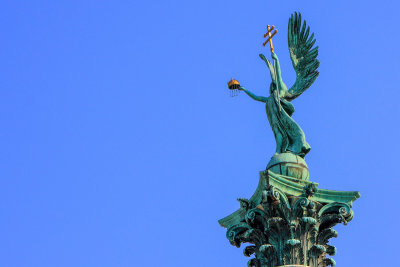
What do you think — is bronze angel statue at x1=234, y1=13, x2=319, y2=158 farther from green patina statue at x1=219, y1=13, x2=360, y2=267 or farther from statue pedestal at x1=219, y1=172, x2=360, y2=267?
statue pedestal at x1=219, y1=172, x2=360, y2=267

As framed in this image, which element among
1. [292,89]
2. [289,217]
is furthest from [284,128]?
[289,217]

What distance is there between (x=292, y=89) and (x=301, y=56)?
208cm

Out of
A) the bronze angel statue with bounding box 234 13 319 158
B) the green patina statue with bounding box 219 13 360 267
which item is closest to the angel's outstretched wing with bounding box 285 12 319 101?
the bronze angel statue with bounding box 234 13 319 158

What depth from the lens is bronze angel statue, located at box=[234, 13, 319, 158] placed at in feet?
106

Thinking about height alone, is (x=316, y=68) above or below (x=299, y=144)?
above

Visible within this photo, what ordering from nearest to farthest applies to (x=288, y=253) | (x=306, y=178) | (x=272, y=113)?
(x=288, y=253) → (x=306, y=178) → (x=272, y=113)

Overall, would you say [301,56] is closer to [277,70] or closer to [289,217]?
[277,70]

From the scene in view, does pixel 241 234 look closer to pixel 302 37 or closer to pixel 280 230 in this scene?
pixel 280 230

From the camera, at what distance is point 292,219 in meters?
29.4

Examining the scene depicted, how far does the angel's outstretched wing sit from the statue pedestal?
16.6 ft

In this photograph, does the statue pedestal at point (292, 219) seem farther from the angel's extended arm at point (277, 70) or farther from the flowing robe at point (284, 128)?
the angel's extended arm at point (277, 70)

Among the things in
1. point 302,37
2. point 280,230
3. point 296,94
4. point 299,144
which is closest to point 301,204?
point 280,230

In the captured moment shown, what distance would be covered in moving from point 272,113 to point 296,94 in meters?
1.42

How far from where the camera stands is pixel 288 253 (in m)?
29.1
